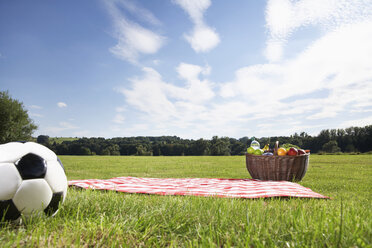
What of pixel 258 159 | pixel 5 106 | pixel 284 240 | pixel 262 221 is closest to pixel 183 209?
pixel 262 221

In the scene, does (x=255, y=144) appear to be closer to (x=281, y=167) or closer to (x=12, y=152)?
(x=281, y=167)

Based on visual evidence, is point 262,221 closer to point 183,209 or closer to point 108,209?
point 183,209

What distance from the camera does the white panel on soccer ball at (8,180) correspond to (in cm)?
167

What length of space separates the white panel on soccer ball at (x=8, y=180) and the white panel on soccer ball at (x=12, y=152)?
4cm

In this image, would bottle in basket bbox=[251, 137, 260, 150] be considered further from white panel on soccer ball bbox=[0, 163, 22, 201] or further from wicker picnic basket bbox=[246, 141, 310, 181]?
white panel on soccer ball bbox=[0, 163, 22, 201]

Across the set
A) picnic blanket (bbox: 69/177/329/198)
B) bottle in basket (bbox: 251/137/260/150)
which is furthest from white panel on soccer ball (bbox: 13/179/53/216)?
bottle in basket (bbox: 251/137/260/150)

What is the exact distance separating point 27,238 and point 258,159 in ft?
14.9

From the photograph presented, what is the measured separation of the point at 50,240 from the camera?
1371mm

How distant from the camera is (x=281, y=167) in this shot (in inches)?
192

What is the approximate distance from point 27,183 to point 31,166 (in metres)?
0.13

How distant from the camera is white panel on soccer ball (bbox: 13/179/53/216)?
1.71 meters

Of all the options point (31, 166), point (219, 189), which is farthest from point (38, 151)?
point (219, 189)

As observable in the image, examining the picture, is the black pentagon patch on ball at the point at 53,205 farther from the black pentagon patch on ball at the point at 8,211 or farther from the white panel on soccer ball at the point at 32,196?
the black pentagon patch on ball at the point at 8,211

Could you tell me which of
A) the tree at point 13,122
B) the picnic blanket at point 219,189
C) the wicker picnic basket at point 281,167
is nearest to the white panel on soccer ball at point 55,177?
the picnic blanket at point 219,189
